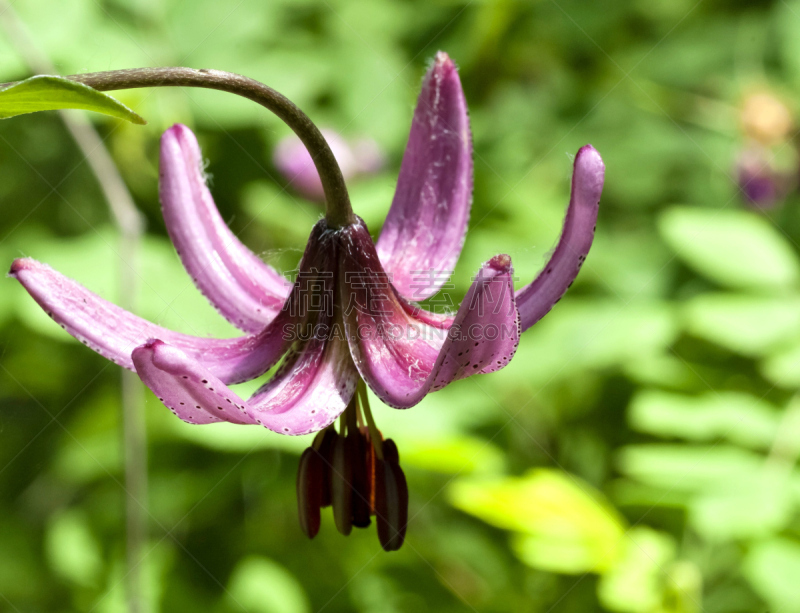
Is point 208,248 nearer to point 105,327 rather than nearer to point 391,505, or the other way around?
point 105,327

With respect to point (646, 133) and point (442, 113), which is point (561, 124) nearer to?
point (646, 133)

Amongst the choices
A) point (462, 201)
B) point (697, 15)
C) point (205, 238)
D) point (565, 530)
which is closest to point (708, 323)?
point (565, 530)

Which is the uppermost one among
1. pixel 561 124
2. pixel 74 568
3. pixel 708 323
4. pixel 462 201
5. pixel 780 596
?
pixel 462 201

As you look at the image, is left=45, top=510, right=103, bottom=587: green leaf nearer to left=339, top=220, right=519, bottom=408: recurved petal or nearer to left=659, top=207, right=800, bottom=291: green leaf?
left=339, top=220, right=519, bottom=408: recurved petal

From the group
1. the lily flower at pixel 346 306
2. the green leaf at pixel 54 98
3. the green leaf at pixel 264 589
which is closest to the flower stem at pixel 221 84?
the green leaf at pixel 54 98

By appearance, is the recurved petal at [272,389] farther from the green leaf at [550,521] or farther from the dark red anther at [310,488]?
the green leaf at [550,521]

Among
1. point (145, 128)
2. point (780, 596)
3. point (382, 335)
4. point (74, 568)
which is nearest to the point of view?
point (382, 335)

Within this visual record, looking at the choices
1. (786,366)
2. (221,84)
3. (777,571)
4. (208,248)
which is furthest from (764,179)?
(221,84)
